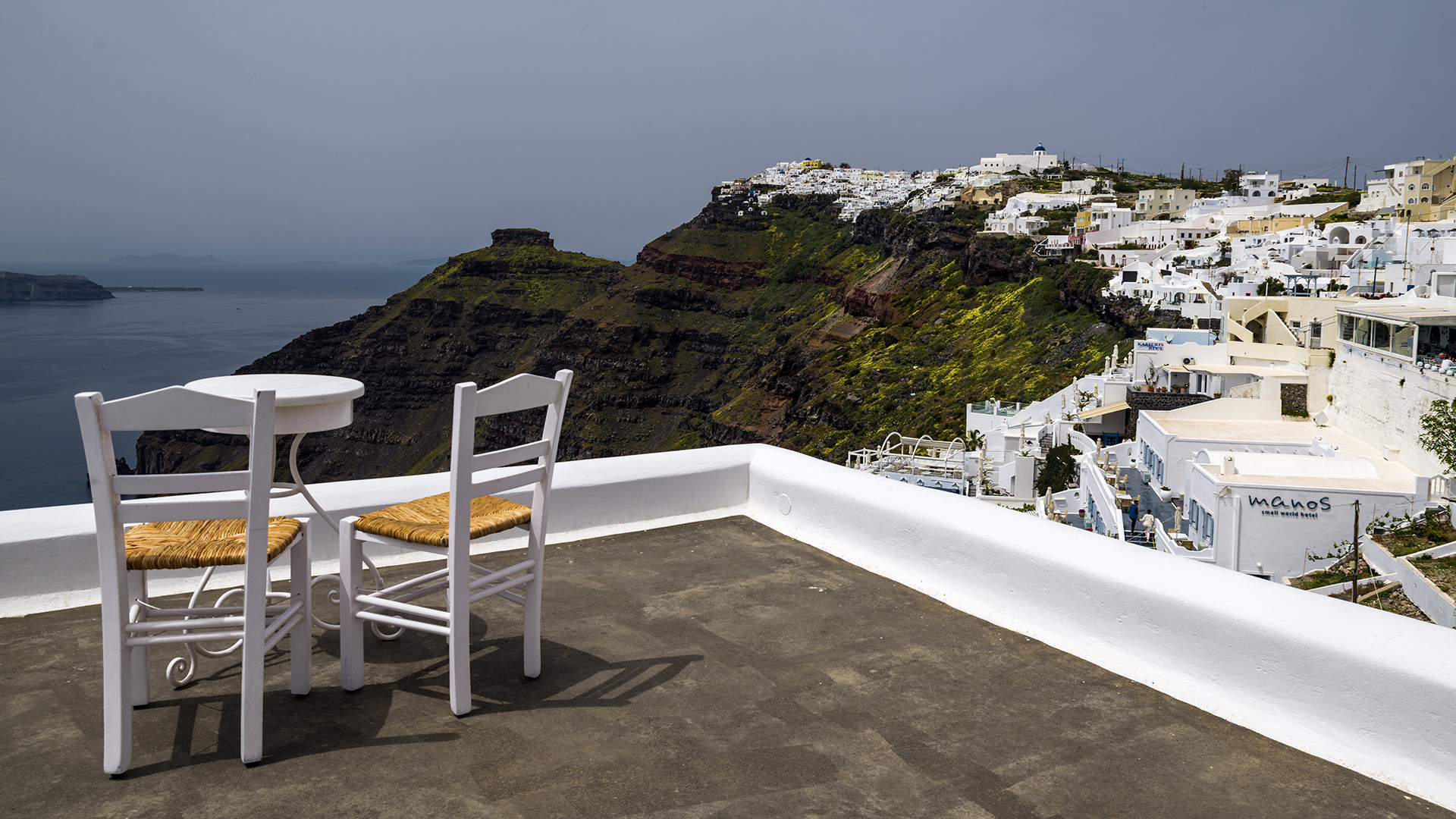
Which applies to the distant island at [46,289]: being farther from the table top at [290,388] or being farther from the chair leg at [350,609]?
the chair leg at [350,609]

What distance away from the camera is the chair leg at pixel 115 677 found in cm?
178

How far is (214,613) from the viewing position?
1.89 meters

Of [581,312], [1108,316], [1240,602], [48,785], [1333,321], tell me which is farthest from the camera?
[581,312]

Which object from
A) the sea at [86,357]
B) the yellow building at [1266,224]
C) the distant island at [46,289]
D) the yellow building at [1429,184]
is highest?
the yellow building at [1429,184]

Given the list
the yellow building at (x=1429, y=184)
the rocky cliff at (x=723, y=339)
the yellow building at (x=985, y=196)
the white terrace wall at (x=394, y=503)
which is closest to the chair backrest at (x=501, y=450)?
the white terrace wall at (x=394, y=503)

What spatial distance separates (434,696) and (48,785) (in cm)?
70

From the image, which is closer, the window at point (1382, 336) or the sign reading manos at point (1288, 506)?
the sign reading manos at point (1288, 506)

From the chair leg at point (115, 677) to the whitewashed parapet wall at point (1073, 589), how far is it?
114 centimetres

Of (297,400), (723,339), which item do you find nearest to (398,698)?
(297,400)

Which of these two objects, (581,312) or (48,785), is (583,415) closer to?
(581,312)

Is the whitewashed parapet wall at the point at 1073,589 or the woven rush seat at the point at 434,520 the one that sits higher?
the woven rush seat at the point at 434,520

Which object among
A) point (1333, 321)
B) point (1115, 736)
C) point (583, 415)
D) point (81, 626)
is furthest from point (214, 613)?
point (583, 415)

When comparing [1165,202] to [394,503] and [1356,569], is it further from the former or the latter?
[394,503]

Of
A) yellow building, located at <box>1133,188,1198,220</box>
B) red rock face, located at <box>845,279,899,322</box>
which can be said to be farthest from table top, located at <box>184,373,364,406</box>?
yellow building, located at <box>1133,188,1198,220</box>
